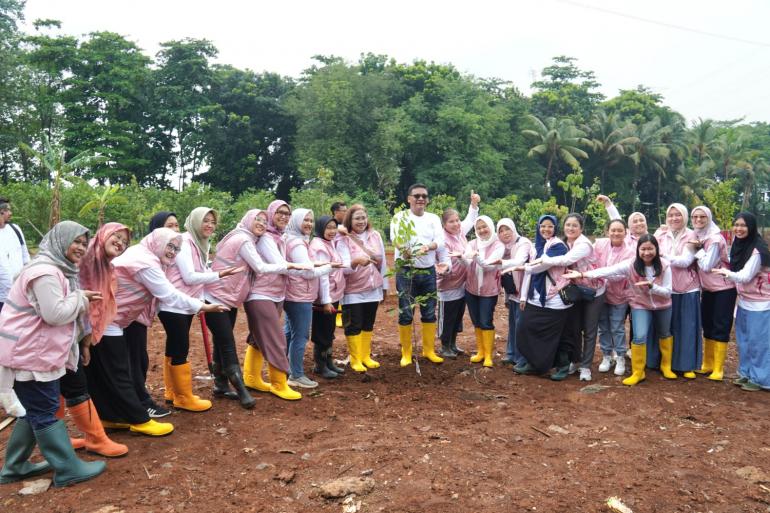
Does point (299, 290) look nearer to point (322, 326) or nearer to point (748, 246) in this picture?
point (322, 326)

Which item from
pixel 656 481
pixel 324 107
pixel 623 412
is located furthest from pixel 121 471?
pixel 324 107

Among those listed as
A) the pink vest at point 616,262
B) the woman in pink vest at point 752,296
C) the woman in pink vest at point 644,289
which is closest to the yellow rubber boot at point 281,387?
the woman in pink vest at point 644,289

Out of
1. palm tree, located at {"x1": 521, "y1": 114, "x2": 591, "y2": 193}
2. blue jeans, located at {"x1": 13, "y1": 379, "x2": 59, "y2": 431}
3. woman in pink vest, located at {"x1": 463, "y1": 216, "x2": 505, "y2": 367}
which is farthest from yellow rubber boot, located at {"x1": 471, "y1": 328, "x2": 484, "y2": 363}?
palm tree, located at {"x1": 521, "y1": 114, "x2": 591, "y2": 193}

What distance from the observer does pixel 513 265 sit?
6.13 meters

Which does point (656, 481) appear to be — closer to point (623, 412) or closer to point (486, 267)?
point (623, 412)

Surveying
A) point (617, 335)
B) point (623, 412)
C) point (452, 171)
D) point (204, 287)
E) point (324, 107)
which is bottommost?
point (623, 412)

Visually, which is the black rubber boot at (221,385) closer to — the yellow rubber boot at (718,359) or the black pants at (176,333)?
the black pants at (176,333)

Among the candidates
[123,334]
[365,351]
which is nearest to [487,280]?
[365,351]

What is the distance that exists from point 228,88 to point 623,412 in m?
33.9

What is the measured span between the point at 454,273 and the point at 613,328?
1778 millimetres

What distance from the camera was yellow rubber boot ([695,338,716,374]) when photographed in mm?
6047

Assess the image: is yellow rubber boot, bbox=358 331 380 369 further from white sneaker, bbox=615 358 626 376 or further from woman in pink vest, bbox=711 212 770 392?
woman in pink vest, bbox=711 212 770 392

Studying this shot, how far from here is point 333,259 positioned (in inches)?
229

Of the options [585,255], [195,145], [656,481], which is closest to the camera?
[656,481]
